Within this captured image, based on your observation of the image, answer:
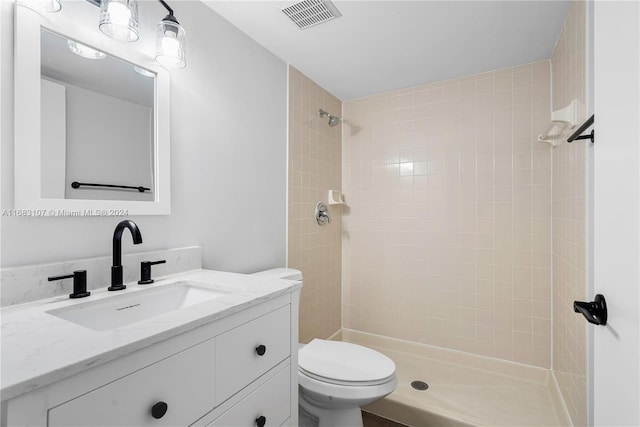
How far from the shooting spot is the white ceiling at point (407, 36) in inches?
61.1

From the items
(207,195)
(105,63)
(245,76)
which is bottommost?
(207,195)

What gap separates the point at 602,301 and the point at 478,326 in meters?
1.73

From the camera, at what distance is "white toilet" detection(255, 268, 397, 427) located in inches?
55.2

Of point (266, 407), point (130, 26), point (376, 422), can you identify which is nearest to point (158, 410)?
point (266, 407)

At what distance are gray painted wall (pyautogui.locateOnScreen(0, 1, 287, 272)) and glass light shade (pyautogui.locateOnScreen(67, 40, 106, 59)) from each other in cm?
15

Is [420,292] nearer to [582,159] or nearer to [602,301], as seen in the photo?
[582,159]

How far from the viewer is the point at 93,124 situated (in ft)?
3.59

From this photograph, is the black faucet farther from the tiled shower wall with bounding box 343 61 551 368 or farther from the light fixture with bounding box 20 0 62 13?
the tiled shower wall with bounding box 343 61 551 368

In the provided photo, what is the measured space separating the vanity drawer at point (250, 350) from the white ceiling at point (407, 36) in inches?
57.4

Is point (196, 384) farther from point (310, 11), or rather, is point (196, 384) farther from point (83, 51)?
point (310, 11)

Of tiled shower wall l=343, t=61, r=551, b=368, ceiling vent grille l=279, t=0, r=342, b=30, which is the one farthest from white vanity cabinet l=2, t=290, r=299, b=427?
tiled shower wall l=343, t=61, r=551, b=368

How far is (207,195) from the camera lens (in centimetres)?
151

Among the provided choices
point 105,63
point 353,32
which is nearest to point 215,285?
point 105,63

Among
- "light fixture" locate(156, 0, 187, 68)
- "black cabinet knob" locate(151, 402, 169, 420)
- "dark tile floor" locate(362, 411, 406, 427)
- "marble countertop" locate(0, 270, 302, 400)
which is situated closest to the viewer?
"marble countertop" locate(0, 270, 302, 400)
